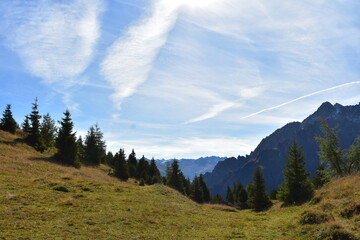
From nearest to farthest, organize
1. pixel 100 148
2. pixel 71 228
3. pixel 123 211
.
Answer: pixel 71 228 → pixel 123 211 → pixel 100 148

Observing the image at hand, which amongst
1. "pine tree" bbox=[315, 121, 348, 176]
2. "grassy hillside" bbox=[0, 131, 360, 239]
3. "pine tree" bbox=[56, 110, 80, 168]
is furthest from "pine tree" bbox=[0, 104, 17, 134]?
"pine tree" bbox=[315, 121, 348, 176]

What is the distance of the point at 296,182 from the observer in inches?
1548

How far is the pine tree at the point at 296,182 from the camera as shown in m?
38.3

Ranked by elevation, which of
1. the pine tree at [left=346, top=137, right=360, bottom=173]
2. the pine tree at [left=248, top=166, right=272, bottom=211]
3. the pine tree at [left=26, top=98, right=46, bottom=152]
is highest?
the pine tree at [left=26, top=98, right=46, bottom=152]

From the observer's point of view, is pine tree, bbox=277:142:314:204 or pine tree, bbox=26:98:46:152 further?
pine tree, bbox=26:98:46:152

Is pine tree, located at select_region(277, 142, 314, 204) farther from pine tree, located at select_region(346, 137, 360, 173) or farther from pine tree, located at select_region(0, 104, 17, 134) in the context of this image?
pine tree, located at select_region(0, 104, 17, 134)

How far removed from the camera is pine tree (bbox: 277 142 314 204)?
3831 cm

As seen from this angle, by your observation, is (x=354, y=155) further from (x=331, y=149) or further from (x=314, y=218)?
(x=314, y=218)

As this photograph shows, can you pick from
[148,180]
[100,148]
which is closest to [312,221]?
[100,148]

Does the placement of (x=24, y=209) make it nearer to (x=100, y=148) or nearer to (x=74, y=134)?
(x=74, y=134)

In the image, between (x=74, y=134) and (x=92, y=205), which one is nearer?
(x=92, y=205)

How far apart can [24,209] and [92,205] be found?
580cm

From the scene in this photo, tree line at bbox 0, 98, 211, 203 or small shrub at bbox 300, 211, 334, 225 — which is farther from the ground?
tree line at bbox 0, 98, 211, 203

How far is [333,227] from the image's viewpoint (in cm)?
1328
